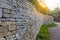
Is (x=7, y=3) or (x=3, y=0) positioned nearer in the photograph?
(x=3, y=0)

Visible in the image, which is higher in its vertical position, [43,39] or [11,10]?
[11,10]

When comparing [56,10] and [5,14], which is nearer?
[5,14]

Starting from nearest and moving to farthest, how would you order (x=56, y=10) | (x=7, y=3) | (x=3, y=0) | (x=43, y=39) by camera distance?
(x=3, y=0), (x=7, y=3), (x=43, y=39), (x=56, y=10)

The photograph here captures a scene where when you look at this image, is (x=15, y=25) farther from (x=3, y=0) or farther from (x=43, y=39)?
(x=43, y=39)

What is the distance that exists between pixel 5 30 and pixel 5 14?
0.32 meters

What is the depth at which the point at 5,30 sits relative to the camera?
291cm

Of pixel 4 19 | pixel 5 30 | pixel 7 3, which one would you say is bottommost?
pixel 5 30

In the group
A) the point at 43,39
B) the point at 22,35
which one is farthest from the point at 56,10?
the point at 22,35

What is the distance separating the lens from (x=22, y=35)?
4113 millimetres

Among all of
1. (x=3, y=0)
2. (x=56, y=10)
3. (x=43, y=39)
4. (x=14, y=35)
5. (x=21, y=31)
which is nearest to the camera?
(x=3, y=0)

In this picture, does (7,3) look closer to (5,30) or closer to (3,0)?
(3,0)

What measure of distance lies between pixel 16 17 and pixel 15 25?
0.20 metres

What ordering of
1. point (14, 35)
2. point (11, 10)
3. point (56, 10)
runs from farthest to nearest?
1. point (56, 10)
2. point (14, 35)
3. point (11, 10)

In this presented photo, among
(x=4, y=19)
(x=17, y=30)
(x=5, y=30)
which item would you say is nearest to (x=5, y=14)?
(x=4, y=19)
